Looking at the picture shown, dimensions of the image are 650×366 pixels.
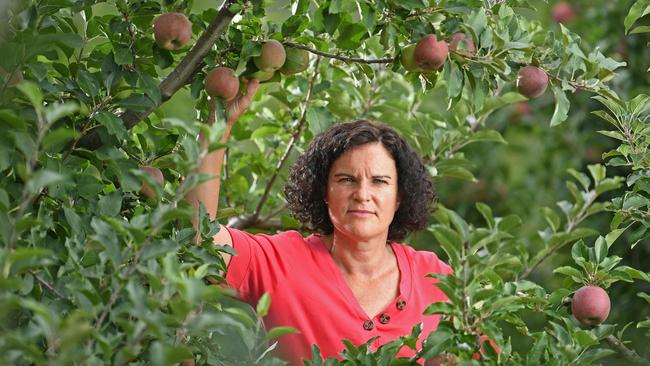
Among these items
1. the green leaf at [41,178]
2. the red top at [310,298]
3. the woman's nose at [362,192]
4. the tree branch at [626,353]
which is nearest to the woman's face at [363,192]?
the woman's nose at [362,192]

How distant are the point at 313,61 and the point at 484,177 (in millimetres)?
2781

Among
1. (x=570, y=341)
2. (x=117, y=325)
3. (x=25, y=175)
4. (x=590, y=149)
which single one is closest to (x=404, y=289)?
(x=570, y=341)

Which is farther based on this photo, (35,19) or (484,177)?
(484,177)

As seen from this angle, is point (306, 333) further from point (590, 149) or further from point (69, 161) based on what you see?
point (590, 149)

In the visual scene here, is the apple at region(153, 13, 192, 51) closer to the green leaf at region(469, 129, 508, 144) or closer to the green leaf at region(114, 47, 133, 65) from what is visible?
the green leaf at region(114, 47, 133, 65)

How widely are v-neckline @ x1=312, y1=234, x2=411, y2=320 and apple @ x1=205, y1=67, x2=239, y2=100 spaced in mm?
503

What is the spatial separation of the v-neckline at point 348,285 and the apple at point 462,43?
0.55 m

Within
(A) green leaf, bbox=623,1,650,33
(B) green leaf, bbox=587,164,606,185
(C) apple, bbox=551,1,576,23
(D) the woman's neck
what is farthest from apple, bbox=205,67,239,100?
(C) apple, bbox=551,1,576,23

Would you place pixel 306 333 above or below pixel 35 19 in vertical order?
below

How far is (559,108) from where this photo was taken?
188cm

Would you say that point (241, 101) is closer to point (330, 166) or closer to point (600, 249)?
point (330, 166)

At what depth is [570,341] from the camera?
5.25ft

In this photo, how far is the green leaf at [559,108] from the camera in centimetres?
186

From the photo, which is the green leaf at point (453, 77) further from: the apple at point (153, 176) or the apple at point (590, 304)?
the apple at point (153, 176)
